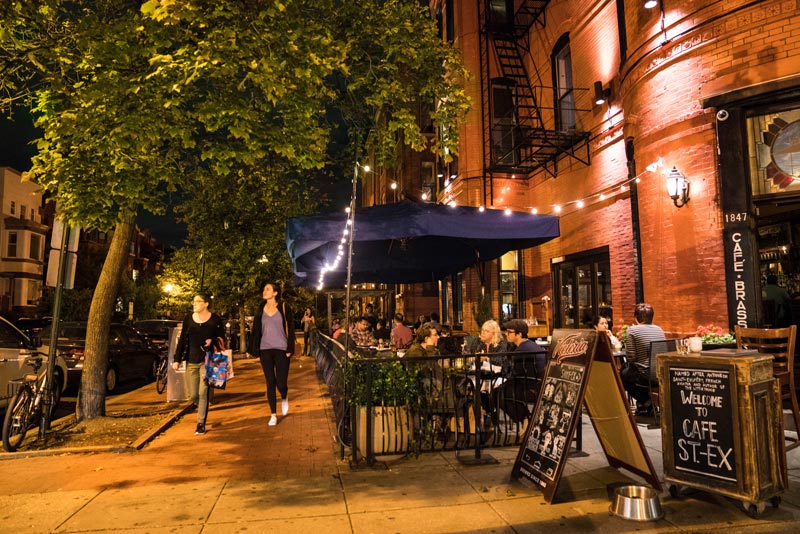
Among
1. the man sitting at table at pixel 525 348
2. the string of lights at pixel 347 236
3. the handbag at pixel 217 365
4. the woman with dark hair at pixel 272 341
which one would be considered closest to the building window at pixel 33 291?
the string of lights at pixel 347 236

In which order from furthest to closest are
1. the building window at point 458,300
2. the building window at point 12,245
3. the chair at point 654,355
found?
the building window at point 12,245
the building window at point 458,300
the chair at point 654,355

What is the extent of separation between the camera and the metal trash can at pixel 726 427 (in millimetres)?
4008

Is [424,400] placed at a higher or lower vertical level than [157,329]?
lower

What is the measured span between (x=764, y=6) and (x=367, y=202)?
51.1 meters

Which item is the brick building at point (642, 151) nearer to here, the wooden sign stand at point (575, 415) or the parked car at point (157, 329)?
the wooden sign stand at point (575, 415)

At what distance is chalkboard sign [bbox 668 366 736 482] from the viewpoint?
13.5 feet

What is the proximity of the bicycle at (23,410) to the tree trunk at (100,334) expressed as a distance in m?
0.52

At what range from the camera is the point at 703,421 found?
4238 mm

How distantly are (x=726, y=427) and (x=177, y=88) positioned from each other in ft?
17.9

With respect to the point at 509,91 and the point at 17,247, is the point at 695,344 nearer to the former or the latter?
the point at 509,91

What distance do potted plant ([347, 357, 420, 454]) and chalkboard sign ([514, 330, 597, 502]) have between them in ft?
4.39

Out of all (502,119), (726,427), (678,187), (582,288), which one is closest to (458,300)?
(502,119)

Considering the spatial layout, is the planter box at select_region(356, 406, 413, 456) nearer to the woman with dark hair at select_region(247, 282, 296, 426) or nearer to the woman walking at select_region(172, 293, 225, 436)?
the woman with dark hair at select_region(247, 282, 296, 426)

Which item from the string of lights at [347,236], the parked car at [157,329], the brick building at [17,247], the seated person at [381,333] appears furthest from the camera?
the brick building at [17,247]
